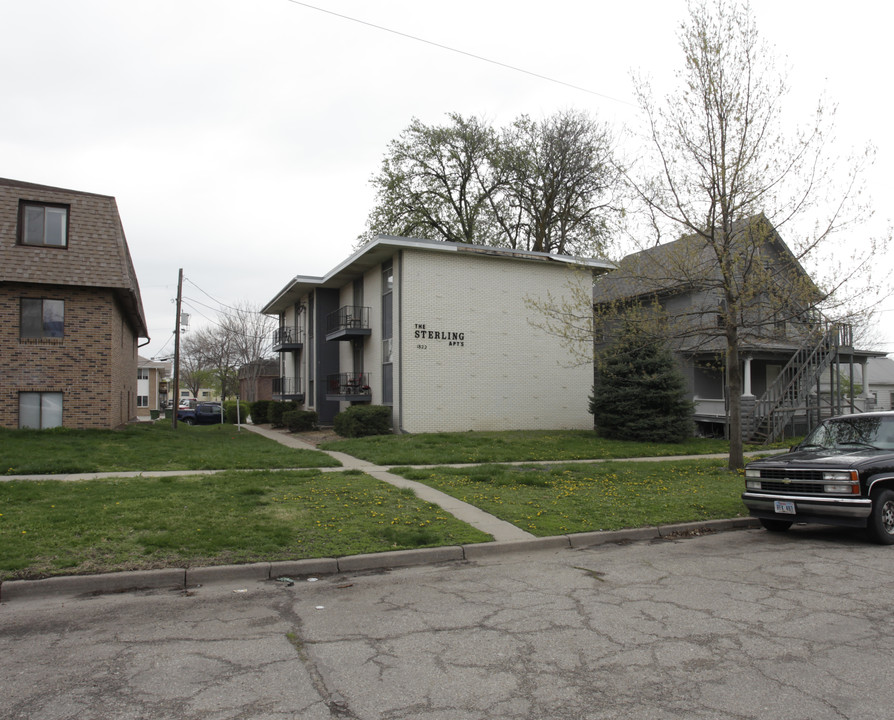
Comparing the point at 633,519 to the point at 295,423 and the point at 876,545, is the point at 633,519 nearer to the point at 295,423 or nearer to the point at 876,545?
the point at 876,545

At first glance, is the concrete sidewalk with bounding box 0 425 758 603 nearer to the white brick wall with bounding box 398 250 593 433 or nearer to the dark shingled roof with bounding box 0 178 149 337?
the white brick wall with bounding box 398 250 593 433

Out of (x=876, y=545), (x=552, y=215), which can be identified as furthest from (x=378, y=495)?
(x=552, y=215)

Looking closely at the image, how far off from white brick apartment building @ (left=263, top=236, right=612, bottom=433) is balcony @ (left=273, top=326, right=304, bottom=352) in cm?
792

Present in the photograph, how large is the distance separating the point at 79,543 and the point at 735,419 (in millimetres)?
12323

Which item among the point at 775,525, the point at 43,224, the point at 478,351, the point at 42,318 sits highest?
the point at 43,224

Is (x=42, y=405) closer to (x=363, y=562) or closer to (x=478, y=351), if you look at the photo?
(x=478, y=351)

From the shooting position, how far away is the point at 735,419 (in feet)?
46.9

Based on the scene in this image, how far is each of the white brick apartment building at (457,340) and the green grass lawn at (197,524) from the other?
11886 mm

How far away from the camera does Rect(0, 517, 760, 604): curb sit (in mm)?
6102

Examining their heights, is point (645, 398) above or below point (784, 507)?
above

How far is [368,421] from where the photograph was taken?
894 inches

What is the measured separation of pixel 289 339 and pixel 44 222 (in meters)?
15.9

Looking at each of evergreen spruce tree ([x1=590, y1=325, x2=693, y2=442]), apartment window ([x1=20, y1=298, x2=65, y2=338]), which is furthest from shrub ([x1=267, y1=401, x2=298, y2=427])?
evergreen spruce tree ([x1=590, y1=325, x2=693, y2=442])

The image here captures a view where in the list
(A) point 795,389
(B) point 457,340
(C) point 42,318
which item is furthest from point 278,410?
(A) point 795,389
